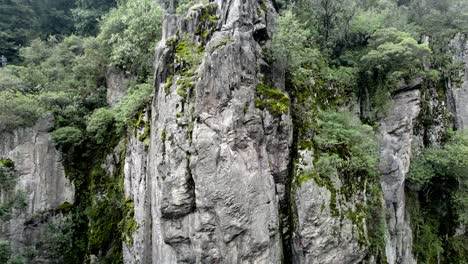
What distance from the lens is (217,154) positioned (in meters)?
11.5

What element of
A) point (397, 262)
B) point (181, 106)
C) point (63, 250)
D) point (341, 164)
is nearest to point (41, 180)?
point (63, 250)

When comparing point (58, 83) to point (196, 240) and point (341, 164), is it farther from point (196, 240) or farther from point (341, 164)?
point (341, 164)

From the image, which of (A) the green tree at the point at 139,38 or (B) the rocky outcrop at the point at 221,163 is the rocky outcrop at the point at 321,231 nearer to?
(B) the rocky outcrop at the point at 221,163

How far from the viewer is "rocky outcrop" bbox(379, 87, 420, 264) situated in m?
16.0

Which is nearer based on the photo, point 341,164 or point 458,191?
Result: point 341,164

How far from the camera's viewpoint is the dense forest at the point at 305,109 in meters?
13.6

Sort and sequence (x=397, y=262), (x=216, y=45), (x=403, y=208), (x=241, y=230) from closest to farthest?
(x=241, y=230), (x=216, y=45), (x=397, y=262), (x=403, y=208)

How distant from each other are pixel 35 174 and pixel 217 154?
11472 millimetres

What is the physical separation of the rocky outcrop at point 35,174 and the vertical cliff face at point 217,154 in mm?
6599

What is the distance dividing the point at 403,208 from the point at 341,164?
20.5 feet

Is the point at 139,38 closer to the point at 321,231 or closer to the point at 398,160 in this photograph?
the point at 321,231

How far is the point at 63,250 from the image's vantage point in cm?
1625

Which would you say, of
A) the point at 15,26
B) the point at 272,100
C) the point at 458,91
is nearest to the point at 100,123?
the point at 272,100

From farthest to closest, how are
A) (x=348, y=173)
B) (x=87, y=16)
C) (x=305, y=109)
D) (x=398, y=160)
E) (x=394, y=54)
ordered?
(x=87, y=16), (x=394, y=54), (x=398, y=160), (x=305, y=109), (x=348, y=173)
